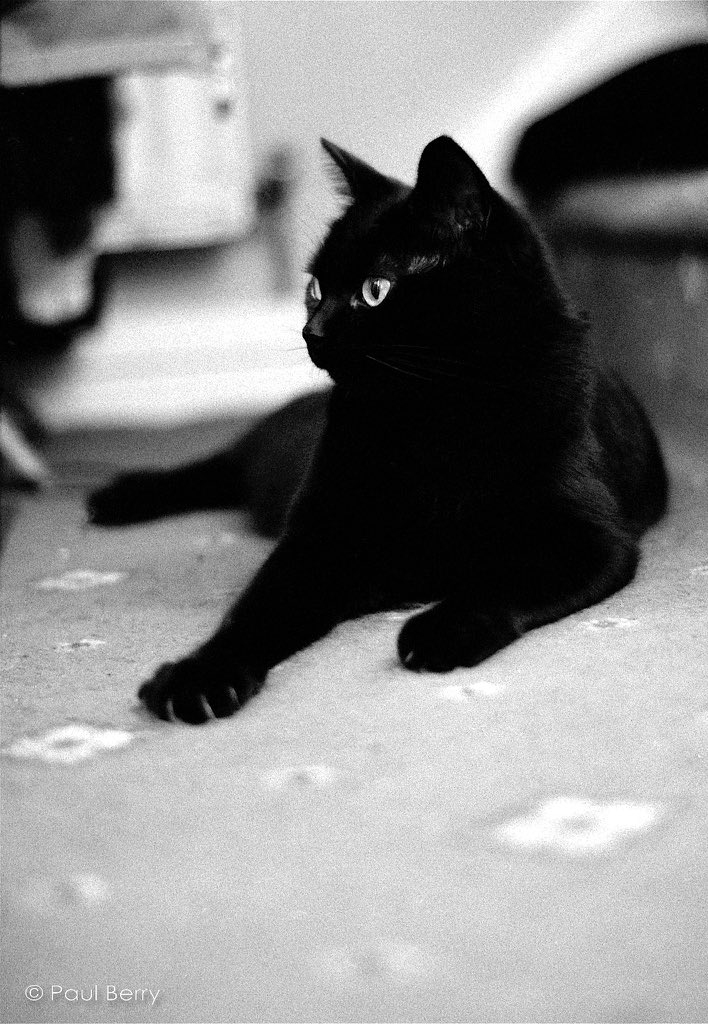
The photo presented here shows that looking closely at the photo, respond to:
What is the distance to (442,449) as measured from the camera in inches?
40.4

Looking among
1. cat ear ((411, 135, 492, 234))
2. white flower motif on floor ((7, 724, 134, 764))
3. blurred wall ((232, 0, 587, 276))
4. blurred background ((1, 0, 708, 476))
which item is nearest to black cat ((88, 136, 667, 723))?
cat ear ((411, 135, 492, 234))

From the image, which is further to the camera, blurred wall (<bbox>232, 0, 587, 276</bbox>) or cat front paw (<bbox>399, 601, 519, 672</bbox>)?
blurred wall (<bbox>232, 0, 587, 276</bbox>)

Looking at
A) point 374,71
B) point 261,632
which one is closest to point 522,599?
point 261,632

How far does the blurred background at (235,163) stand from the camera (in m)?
1.80

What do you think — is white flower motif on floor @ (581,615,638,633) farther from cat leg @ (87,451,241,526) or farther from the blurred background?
the blurred background

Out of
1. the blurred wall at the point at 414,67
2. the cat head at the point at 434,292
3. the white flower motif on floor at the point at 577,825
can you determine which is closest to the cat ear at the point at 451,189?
the cat head at the point at 434,292

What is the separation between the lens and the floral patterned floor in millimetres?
575

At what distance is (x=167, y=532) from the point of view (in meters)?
1.47

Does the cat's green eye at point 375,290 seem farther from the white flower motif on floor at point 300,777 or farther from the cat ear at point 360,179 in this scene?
the white flower motif on floor at point 300,777

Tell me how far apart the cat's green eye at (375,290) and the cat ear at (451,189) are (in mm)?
75

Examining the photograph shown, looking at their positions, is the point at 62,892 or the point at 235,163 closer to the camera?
the point at 62,892

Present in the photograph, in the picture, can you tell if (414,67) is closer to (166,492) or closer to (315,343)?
(166,492)

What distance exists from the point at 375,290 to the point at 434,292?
6 cm

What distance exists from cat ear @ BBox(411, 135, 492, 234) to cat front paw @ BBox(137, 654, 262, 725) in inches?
17.9
